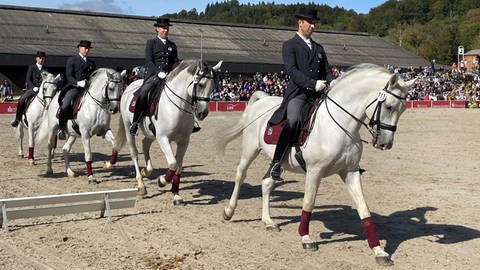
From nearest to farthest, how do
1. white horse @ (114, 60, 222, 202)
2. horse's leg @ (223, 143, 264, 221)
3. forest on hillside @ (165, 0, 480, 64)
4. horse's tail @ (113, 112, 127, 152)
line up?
horse's leg @ (223, 143, 264, 221), white horse @ (114, 60, 222, 202), horse's tail @ (113, 112, 127, 152), forest on hillside @ (165, 0, 480, 64)

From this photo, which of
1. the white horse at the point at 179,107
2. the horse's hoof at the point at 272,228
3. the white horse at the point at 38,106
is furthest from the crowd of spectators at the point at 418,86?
the horse's hoof at the point at 272,228

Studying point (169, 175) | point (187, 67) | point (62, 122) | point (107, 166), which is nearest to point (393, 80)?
point (187, 67)

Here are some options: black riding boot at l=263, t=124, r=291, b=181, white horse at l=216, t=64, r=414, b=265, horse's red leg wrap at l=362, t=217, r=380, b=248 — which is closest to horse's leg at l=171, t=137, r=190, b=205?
black riding boot at l=263, t=124, r=291, b=181

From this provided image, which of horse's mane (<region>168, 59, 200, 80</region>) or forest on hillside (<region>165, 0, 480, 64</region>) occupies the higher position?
forest on hillside (<region>165, 0, 480, 64</region>)

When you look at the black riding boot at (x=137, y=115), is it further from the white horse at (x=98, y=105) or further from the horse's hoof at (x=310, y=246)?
the horse's hoof at (x=310, y=246)

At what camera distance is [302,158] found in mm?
7680

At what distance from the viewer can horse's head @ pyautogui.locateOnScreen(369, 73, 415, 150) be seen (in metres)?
6.77

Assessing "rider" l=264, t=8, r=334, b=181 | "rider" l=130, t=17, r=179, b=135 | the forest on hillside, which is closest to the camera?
"rider" l=264, t=8, r=334, b=181

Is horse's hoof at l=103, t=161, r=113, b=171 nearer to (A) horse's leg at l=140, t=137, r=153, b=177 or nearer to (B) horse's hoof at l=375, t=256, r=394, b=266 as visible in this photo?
(A) horse's leg at l=140, t=137, r=153, b=177

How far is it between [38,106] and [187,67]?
23.7ft

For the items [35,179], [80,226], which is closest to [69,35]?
[35,179]

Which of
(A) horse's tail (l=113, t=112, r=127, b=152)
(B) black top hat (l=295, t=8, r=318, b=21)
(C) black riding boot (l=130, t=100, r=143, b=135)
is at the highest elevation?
(B) black top hat (l=295, t=8, r=318, b=21)

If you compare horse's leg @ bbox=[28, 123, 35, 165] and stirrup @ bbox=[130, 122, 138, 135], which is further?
horse's leg @ bbox=[28, 123, 35, 165]

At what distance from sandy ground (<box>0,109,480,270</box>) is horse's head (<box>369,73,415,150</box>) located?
160 cm
